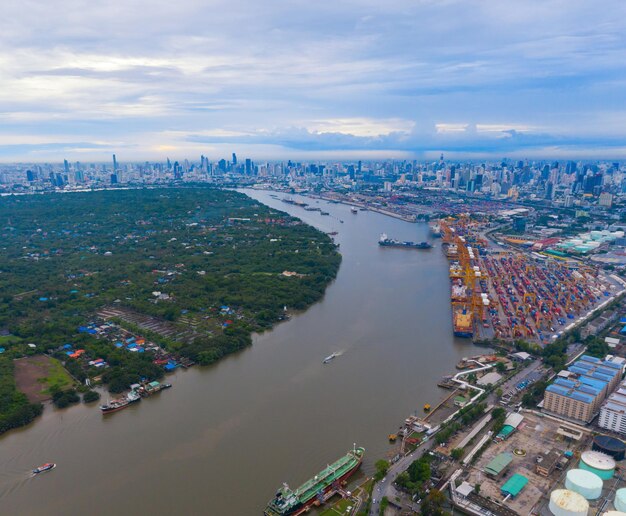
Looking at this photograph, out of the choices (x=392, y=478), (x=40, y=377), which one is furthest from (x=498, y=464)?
(x=40, y=377)

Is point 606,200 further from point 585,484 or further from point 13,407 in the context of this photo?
point 13,407

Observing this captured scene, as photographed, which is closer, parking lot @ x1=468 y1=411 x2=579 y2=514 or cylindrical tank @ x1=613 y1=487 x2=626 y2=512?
cylindrical tank @ x1=613 y1=487 x2=626 y2=512

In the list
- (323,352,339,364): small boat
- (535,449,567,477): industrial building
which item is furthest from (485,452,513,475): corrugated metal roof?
(323,352,339,364): small boat

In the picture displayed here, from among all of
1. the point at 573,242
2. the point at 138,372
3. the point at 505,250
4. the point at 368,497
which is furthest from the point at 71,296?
the point at 573,242

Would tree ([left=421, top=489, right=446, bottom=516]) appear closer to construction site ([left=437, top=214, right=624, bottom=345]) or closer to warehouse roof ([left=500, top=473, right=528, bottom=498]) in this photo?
warehouse roof ([left=500, top=473, right=528, bottom=498])

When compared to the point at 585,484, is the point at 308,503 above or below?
below

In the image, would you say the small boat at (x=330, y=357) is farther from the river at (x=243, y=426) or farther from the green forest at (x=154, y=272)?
the green forest at (x=154, y=272)
